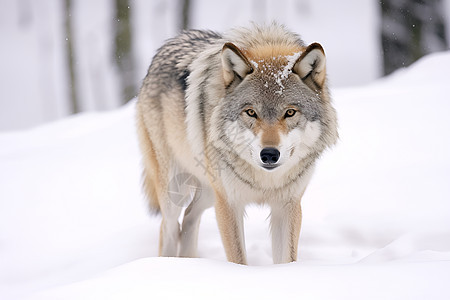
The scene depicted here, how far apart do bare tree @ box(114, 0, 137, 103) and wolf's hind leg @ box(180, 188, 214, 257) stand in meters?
6.18

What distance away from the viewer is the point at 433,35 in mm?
8531

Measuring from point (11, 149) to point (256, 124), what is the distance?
508cm

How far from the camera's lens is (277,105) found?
8.74 ft

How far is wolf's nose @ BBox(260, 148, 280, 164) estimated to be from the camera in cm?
248

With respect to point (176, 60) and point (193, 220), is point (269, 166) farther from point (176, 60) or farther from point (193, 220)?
point (193, 220)

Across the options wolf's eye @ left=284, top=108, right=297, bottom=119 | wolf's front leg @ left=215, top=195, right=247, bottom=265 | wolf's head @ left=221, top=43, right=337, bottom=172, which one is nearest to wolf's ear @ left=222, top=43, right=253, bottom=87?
wolf's head @ left=221, top=43, right=337, bottom=172

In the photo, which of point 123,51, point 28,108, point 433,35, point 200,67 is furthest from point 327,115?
point 28,108

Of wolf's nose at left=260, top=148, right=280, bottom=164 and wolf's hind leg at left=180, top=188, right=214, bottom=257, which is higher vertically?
wolf's nose at left=260, top=148, right=280, bottom=164

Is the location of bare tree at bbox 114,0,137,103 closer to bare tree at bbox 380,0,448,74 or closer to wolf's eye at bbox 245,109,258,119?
bare tree at bbox 380,0,448,74

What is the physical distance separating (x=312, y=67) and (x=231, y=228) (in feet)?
3.56

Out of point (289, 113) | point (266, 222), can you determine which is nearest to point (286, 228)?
point (289, 113)

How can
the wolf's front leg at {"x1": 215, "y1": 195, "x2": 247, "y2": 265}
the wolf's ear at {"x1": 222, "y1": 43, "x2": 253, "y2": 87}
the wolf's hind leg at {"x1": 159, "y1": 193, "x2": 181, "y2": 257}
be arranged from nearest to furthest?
1. the wolf's ear at {"x1": 222, "y1": 43, "x2": 253, "y2": 87}
2. the wolf's front leg at {"x1": 215, "y1": 195, "x2": 247, "y2": 265}
3. the wolf's hind leg at {"x1": 159, "y1": 193, "x2": 181, "y2": 257}

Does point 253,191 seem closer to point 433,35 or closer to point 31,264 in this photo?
point 31,264

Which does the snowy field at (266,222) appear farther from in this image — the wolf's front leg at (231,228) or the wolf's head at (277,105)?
the wolf's head at (277,105)
